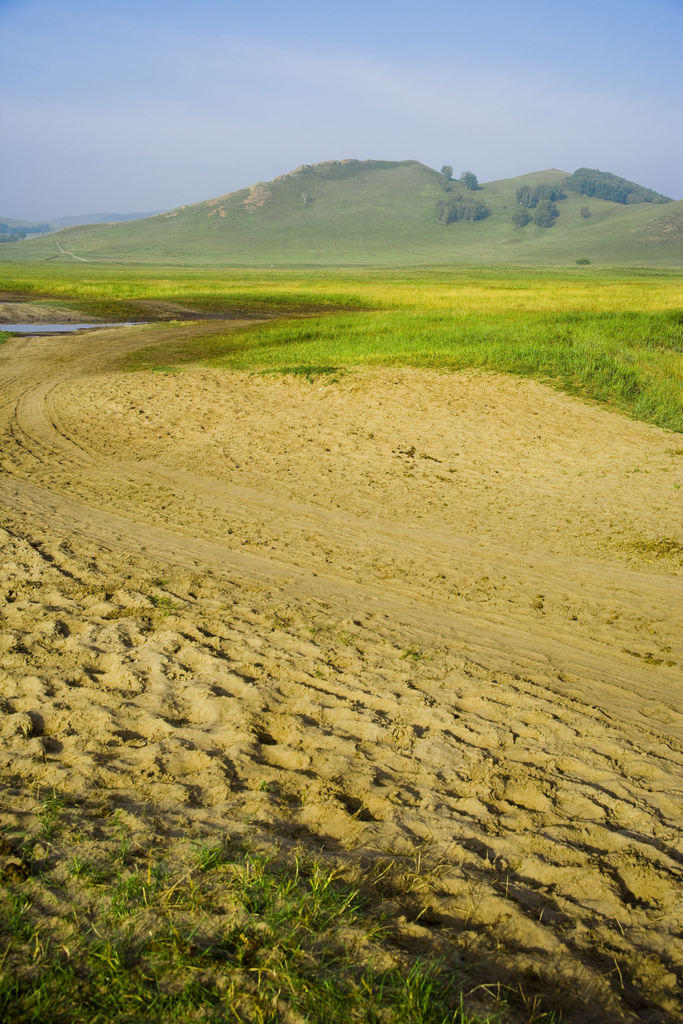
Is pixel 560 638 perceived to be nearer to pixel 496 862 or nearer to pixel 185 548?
pixel 496 862

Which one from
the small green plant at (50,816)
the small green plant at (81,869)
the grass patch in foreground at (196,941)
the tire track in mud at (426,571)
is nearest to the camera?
the grass patch in foreground at (196,941)

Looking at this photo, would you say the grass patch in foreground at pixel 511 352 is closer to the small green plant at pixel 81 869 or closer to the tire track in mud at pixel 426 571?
the tire track in mud at pixel 426 571

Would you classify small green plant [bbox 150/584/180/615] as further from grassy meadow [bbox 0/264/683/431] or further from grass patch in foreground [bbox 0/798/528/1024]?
grassy meadow [bbox 0/264/683/431]

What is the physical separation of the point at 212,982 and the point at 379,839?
0.94 meters

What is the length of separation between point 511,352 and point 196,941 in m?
14.5

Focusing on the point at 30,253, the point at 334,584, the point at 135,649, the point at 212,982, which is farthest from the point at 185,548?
the point at 30,253

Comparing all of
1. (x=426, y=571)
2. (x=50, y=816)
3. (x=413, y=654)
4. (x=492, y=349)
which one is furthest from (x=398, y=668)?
(x=492, y=349)

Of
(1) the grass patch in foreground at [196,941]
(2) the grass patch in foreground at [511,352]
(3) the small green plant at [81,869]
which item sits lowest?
(1) the grass patch in foreground at [196,941]

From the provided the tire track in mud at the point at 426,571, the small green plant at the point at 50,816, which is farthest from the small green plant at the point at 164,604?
the small green plant at the point at 50,816

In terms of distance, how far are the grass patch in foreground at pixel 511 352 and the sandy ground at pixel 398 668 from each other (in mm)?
3705

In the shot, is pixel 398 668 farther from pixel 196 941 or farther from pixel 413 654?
pixel 196 941

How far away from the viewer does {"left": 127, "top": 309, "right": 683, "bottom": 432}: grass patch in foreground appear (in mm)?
13492

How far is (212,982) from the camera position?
237 centimetres

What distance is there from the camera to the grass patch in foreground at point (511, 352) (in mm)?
13492
